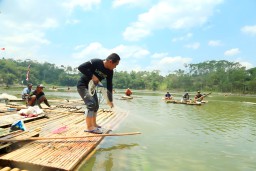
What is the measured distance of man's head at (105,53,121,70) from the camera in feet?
17.3

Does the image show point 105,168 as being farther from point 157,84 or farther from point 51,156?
point 157,84

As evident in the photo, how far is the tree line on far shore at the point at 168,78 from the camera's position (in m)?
69.6

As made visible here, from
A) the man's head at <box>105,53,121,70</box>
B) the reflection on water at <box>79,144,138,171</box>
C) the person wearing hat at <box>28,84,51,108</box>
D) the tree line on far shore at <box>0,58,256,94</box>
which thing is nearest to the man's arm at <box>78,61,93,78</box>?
the man's head at <box>105,53,121,70</box>

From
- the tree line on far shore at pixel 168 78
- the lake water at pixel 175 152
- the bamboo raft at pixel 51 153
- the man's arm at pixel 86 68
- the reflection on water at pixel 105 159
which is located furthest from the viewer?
the tree line on far shore at pixel 168 78

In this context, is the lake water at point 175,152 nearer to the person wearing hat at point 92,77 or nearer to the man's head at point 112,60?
→ the person wearing hat at point 92,77

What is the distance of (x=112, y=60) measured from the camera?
526cm

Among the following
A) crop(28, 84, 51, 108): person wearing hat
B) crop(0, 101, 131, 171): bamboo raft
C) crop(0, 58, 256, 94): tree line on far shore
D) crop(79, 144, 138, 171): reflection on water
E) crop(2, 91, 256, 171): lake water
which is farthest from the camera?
crop(0, 58, 256, 94): tree line on far shore

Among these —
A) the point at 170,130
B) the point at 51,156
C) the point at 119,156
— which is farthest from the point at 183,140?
the point at 51,156

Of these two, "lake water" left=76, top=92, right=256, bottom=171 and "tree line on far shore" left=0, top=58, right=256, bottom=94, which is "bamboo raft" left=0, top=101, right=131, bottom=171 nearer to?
"lake water" left=76, top=92, right=256, bottom=171

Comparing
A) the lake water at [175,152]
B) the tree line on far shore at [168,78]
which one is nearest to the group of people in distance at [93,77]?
the lake water at [175,152]

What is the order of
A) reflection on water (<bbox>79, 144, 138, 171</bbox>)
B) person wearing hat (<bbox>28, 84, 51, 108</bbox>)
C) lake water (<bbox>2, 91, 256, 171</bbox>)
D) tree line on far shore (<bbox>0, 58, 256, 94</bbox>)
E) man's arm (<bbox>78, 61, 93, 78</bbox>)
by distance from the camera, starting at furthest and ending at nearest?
tree line on far shore (<bbox>0, 58, 256, 94</bbox>)
person wearing hat (<bbox>28, 84, 51, 108</bbox>)
man's arm (<bbox>78, 61, 93, 78</bbox>)
lake water (<bbox>2, 91, 256, 171</bbox>)
reflection on water (<bbox>79, 144, 138, 171</bbox>)

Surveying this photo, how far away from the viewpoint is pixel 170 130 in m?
8.05

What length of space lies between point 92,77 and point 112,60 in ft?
1.87

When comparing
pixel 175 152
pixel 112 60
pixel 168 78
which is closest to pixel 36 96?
Answer: pixel 112 60
